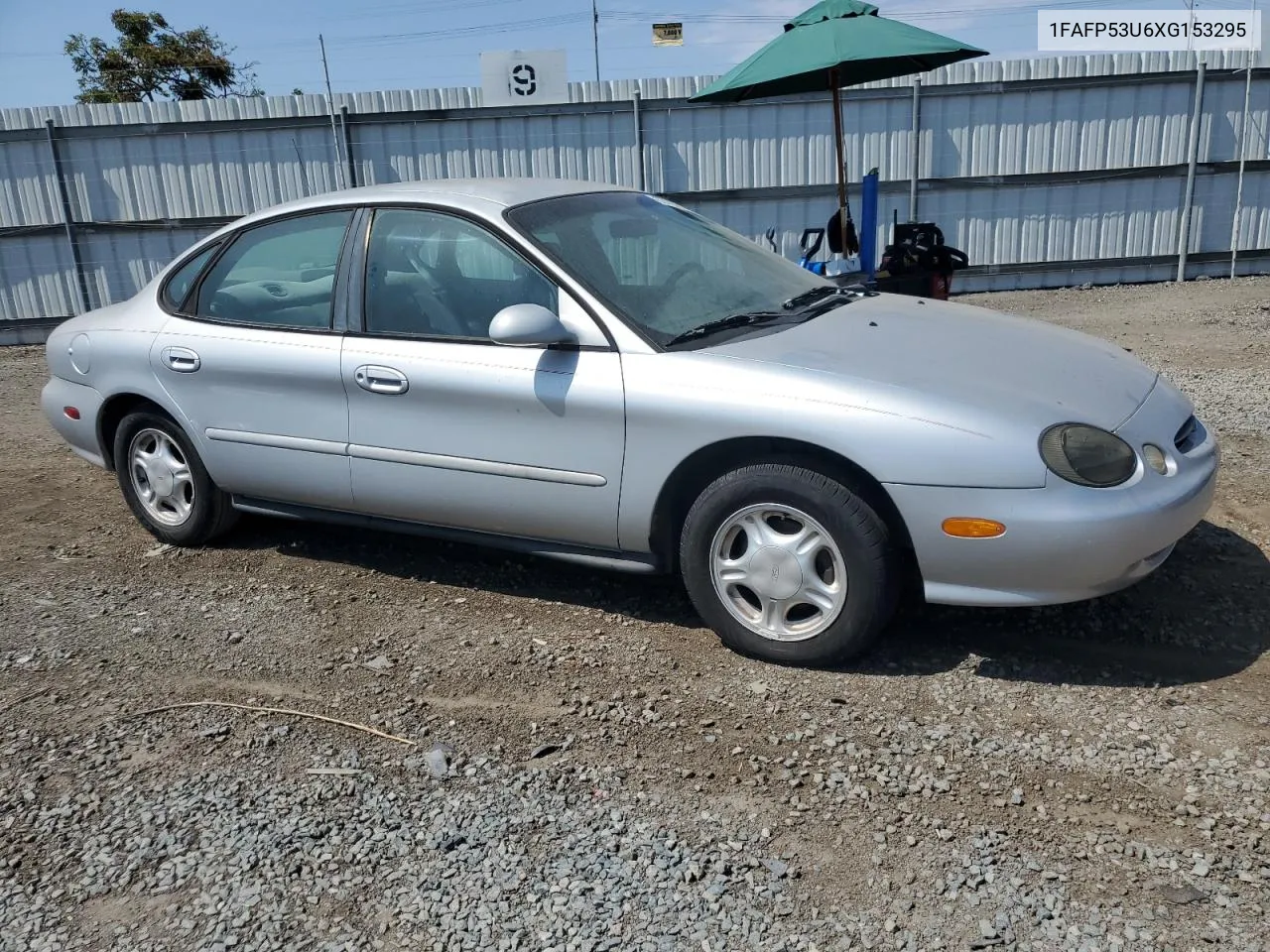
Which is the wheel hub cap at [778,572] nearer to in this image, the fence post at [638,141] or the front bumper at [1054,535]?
the front bumper at [1054,535]

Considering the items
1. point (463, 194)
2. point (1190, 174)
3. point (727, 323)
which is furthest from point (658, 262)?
point (1190, 174)

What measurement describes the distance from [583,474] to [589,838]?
4.48ft

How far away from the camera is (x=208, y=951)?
235 centimetres

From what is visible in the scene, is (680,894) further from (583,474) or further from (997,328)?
(997,328)

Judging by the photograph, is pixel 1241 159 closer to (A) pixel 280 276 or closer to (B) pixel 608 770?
(A) pixel 280 276

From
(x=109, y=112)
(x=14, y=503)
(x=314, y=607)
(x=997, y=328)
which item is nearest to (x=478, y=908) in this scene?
(x=314, y=607)

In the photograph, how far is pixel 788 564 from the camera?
11.1 ft

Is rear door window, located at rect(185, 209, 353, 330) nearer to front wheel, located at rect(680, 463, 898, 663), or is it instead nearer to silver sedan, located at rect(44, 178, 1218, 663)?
silver sedan, located at rect(44, 178, 1218, 663)

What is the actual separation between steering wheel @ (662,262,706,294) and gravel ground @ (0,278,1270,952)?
3.94 ft

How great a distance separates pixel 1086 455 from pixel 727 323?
4.26 feet

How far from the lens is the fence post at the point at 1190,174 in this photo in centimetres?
1220

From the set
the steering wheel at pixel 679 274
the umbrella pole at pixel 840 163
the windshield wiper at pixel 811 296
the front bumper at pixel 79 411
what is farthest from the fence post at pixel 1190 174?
the front bumper at pixel 79 411

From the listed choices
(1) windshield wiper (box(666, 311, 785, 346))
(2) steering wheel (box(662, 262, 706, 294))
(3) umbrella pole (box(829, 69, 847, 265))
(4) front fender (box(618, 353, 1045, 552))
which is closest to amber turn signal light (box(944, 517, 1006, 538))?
(4) front fender (box(618, 353, 1045, 552))

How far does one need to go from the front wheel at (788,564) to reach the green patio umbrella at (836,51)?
386cm
